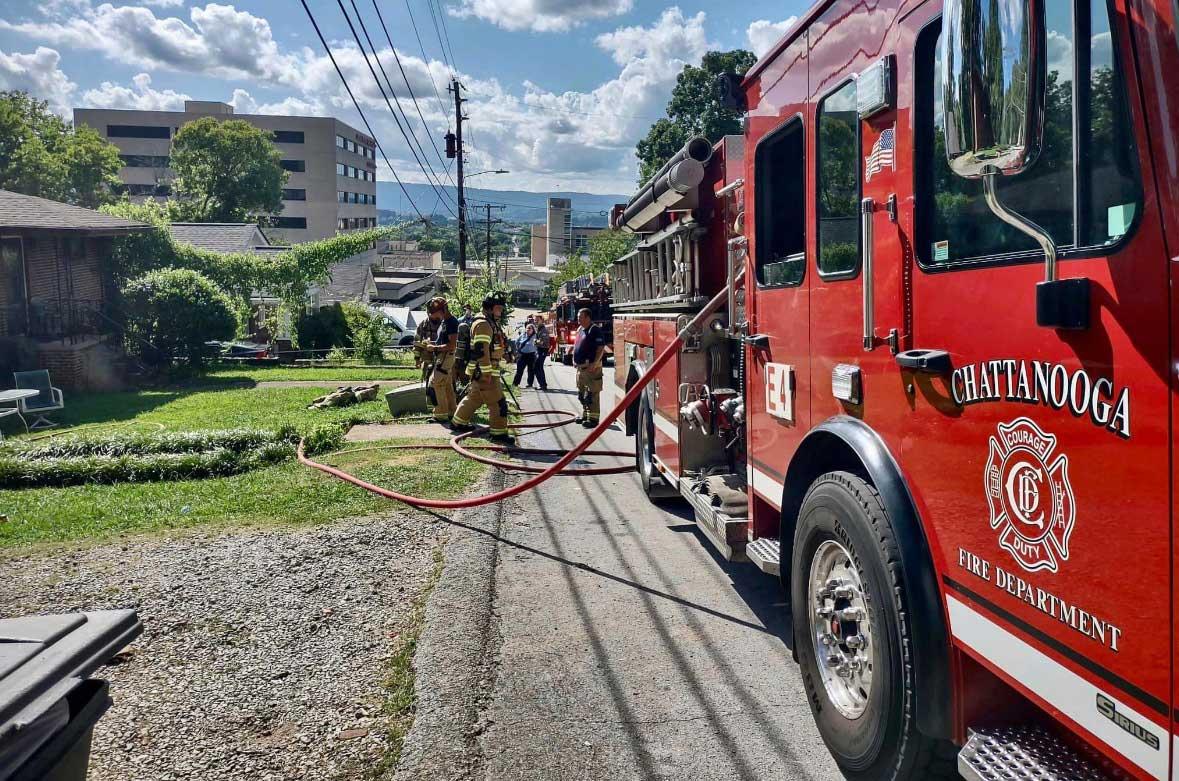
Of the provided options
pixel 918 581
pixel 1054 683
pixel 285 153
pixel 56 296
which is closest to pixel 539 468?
pixel 918 581

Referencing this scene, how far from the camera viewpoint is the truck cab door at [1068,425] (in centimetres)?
182

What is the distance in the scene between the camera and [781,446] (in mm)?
4105

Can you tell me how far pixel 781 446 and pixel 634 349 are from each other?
4.05 meters

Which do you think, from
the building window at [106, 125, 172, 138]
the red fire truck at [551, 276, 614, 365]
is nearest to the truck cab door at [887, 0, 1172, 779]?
the red fire truck at [551, 276, 614, 365]

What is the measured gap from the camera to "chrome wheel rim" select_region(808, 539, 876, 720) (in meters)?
3.10

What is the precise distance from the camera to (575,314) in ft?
97.1

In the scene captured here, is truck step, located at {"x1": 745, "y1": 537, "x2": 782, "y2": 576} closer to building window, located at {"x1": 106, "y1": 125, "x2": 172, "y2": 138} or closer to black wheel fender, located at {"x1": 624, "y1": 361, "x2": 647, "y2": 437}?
black wheel fender, located at {"x1": 624, "y1": 361, "x2": 647, "y2": 437}

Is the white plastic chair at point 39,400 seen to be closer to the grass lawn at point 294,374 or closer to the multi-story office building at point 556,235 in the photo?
the grass lawn at point 294,374

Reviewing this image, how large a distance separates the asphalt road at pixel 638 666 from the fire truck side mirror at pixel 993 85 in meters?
2.45

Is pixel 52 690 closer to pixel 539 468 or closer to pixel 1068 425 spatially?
pixel 1068 425

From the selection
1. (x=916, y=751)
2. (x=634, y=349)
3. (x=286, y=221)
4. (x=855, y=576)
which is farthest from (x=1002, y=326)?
(x=286, y=221)

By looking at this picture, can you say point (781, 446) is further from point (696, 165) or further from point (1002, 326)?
point (696, 165)

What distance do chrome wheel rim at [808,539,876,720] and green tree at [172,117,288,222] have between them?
65827 millimetres

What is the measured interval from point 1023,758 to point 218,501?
7.25 metres
